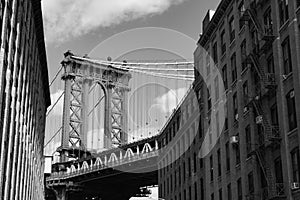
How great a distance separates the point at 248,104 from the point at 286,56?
20.0ft

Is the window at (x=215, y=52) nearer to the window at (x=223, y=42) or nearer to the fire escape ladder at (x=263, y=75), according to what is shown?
the window at (x=223, y=42)

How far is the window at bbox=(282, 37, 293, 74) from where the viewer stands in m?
35.2

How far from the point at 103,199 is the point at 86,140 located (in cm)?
1528

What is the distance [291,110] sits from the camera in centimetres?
3444

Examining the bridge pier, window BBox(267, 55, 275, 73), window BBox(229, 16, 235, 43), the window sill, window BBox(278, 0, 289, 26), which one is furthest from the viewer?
the bridge pier

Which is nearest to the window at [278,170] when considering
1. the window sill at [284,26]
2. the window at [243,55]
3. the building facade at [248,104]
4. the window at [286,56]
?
the building facade at [248,104]

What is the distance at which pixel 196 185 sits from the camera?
2311 inches

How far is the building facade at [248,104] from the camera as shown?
34594 mm

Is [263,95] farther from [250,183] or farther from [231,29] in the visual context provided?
[231,29]

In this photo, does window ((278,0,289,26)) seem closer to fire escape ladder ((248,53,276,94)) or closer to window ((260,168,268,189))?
fire escape ladder ((248,53,276,94))

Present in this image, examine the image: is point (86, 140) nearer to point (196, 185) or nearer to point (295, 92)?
point (196, 185)

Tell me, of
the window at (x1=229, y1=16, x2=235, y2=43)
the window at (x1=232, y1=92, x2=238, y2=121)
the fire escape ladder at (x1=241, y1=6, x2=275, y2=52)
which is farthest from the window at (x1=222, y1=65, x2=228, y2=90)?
the fire escape ladder at (x1=241, y1=6, x2=275, y2=52)

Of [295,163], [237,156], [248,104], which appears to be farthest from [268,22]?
[295,163]

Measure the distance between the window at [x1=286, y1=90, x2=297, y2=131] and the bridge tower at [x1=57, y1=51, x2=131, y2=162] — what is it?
9723 cm
